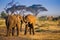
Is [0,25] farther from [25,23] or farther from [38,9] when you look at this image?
[38,9]

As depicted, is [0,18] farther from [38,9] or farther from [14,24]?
[14,24]

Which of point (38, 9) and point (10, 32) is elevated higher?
point (38, 9)

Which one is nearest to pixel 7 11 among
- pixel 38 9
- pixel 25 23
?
pixel 38 9

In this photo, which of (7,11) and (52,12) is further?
(7,11)

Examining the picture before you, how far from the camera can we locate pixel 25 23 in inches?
256

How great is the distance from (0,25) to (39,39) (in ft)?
12.0

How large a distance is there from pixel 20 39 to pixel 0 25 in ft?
12.1

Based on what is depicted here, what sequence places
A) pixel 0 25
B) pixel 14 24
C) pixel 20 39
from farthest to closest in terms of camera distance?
1. pixel 0 25
2. pixel 14 24
3. pixel 20 39

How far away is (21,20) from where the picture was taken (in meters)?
6.32

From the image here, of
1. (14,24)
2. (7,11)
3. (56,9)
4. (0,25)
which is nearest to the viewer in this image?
(14,24)

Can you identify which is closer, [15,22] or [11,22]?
[11,22]

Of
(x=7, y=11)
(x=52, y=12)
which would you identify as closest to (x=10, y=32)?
(x=52, y=12)

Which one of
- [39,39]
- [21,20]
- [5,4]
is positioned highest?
[5,4]

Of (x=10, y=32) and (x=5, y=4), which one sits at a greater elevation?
(x=5, y=4)
